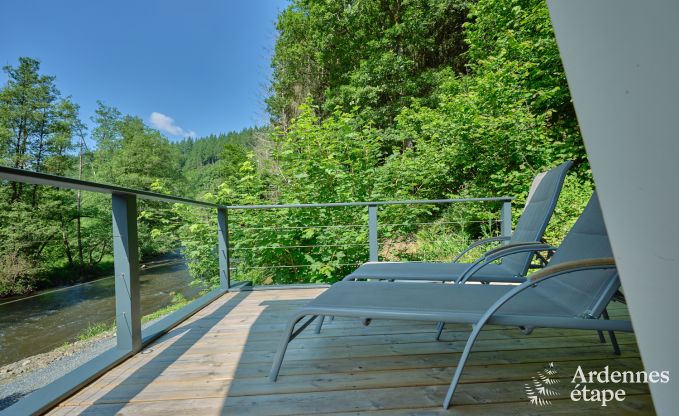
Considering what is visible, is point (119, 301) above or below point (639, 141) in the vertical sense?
below

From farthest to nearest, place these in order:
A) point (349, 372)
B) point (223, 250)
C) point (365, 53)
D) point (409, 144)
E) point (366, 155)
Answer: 1. point (365, 53)
2. point (409, 144)
3. point (366, 155)
4. point (223, 250)
5. point (349, 372)

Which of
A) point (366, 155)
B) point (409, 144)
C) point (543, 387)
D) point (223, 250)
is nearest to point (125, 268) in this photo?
point (223, 250)

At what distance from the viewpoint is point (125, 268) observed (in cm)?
180

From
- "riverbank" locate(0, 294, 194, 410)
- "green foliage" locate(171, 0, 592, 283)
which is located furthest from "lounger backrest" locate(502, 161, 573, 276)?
"riverbank" locate(0, 294, 194, 410)

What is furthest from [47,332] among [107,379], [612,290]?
[612,290]

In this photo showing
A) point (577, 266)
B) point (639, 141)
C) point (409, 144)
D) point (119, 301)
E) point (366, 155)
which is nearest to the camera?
point (639, 141)

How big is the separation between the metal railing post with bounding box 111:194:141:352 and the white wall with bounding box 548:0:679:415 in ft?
6.45

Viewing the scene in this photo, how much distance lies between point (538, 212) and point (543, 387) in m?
1.33

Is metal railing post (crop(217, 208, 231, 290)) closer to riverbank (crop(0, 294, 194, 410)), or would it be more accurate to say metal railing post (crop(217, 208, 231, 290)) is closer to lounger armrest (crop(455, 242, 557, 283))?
riverbank (crop(0, 294, 194, 410))

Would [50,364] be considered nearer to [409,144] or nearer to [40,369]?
[40,369]

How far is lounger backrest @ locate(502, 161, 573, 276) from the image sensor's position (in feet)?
7.24

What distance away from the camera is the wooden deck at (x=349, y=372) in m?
1.28

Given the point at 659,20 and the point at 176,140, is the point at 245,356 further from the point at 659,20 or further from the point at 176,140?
the point at 176,140

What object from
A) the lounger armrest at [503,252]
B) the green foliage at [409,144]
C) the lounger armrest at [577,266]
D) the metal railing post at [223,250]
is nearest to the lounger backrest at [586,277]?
the lounger armrest at [577,266]
